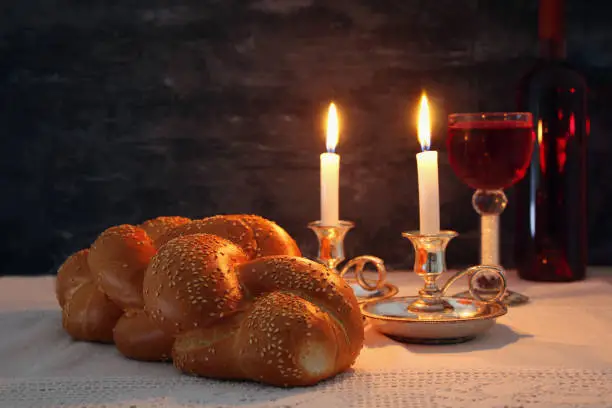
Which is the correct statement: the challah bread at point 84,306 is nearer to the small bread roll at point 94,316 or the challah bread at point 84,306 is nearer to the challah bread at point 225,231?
the small bread roll at point 94,316

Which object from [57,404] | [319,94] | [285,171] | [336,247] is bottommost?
[57,404]

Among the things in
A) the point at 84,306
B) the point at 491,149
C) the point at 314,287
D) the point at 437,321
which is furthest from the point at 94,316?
the point at 491,149

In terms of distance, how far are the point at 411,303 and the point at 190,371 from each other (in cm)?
39

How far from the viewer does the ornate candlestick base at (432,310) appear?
1.12 meters

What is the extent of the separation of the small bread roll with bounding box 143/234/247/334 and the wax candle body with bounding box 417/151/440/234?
278 millimetres

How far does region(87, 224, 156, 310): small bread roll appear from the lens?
1.13 meters

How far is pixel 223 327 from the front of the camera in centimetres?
101

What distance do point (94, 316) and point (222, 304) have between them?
26 cm

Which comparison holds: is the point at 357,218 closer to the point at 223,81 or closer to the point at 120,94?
the point at 223,81

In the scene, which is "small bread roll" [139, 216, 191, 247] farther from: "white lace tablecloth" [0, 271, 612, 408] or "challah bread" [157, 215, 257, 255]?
"white lace tablecloth" [0, 271, 612, 408]

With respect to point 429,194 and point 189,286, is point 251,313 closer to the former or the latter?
point 189,286

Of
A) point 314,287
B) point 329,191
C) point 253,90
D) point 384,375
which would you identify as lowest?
point 384,375

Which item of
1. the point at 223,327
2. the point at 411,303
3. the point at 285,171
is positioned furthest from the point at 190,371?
the point at 285,171

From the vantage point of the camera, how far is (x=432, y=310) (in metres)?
1.20
